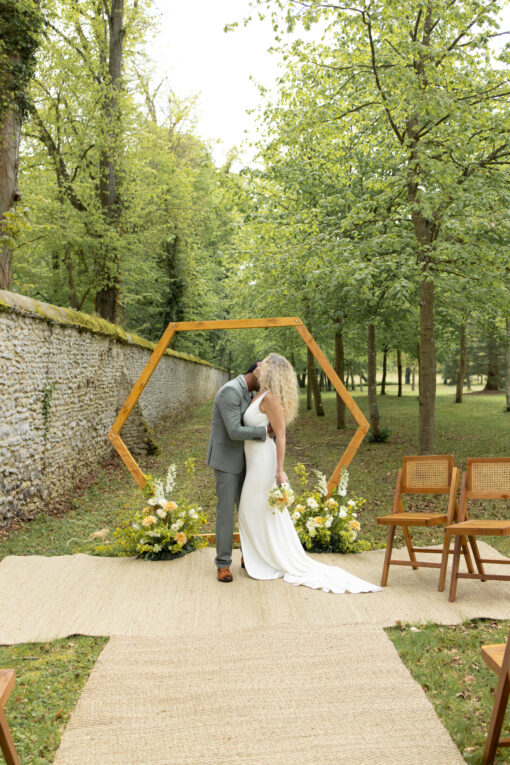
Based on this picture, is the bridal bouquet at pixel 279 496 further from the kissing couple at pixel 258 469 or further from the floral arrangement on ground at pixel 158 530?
the floral arrangement on ground at pixel 158 530

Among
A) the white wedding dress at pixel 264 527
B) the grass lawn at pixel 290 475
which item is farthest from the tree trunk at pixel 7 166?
the white wedding dress at pixel 264 527

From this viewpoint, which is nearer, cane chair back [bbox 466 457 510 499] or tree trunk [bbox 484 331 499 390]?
cane chair back [bbox 466 457 510 499]

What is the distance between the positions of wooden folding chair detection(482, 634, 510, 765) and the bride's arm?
2.81 metres

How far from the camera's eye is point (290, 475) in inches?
444

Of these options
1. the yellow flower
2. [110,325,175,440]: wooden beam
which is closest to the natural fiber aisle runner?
the yellow flower

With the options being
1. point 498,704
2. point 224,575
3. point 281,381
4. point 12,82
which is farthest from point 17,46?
point 498,704

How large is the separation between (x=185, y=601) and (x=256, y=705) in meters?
1.73

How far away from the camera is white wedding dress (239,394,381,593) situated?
17.7 ft

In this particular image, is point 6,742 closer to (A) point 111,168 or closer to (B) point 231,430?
(B) point 231,430

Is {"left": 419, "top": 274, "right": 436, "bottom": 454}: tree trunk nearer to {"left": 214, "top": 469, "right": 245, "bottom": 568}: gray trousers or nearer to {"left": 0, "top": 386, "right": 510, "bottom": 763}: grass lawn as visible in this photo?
{"left": 0, "top": 386, "right": 510, "bottom": 763}: grass lawn

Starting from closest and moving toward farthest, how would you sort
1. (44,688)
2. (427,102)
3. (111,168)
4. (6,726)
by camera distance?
(6,726)
(44,688)
(427,102)
(111,168)

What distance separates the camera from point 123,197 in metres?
18.0

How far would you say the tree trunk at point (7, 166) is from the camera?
32.7 ft

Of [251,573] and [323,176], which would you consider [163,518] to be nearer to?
[251,573]
